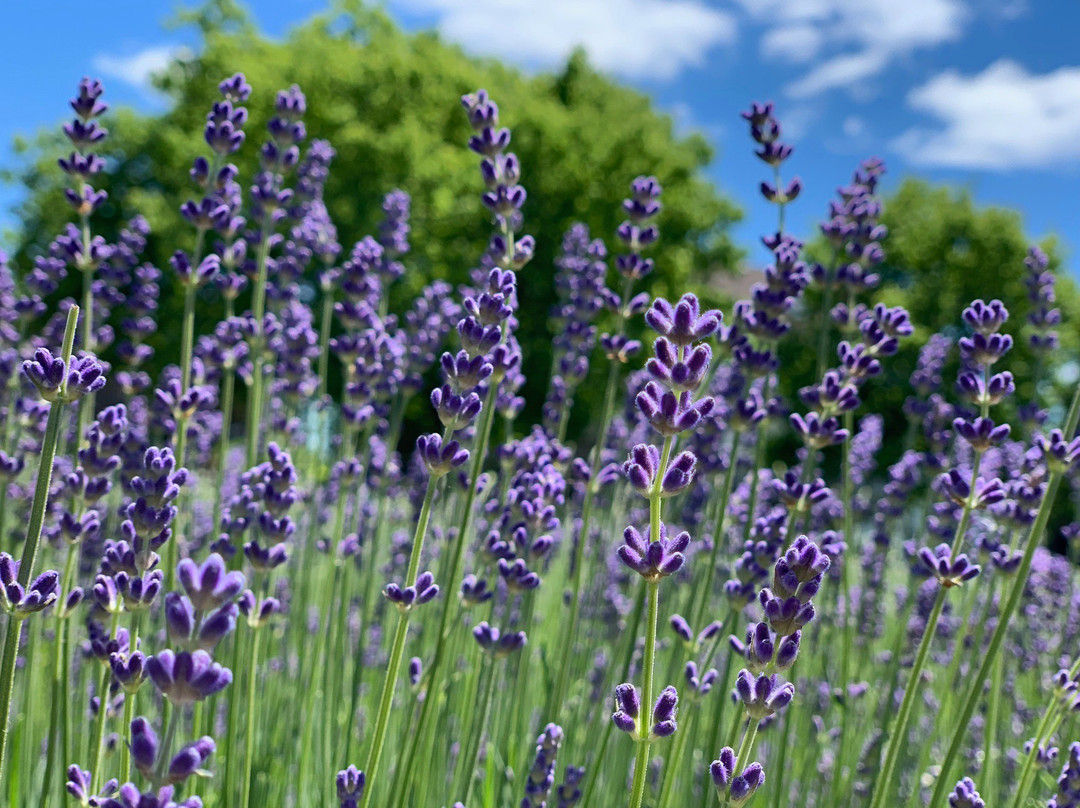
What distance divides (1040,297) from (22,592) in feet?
10.5

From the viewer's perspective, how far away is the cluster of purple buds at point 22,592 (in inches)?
60.7

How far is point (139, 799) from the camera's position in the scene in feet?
3.36

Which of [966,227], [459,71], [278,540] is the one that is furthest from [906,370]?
[278,540]

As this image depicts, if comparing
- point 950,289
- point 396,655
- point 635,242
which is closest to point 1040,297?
point 635,242

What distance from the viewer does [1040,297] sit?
3.20 m

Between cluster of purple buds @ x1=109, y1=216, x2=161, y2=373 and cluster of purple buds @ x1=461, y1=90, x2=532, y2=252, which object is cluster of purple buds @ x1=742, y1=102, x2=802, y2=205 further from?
cluster of purple buds @ x1=109, y1=216, x2=161, y2=373

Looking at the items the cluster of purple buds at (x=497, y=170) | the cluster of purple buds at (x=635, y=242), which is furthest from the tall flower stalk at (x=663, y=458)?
the cluster of purple buds at (x=635, y=242)

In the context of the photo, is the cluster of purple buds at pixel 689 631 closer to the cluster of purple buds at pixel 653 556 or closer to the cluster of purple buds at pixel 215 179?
the cluster of purple buds at pixel 653 556

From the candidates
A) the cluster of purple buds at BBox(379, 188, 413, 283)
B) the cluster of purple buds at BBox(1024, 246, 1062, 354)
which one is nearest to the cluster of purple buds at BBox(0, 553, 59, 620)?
the cluster of purple buds at BBox(379, 188, 413, 283)

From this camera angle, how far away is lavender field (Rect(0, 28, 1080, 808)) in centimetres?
156

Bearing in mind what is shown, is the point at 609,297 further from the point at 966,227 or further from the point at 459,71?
the point at 966,227

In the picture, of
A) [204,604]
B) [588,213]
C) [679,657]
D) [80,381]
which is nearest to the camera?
[204,604]

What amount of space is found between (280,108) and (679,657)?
2.39m

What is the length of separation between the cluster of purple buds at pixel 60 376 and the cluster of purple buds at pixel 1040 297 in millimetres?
2934
